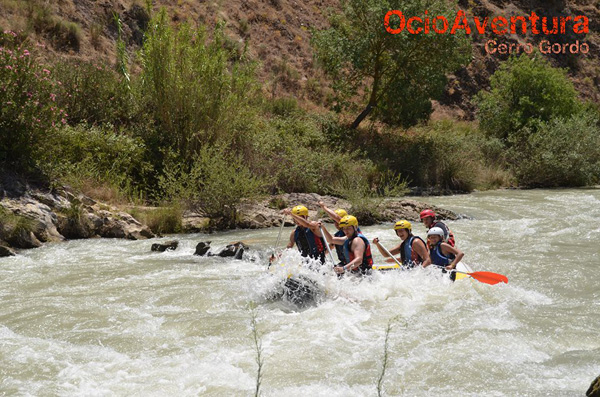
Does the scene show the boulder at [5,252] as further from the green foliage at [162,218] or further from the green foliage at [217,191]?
the green foliage at [217,191]

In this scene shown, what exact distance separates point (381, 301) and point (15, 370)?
390 centimetres

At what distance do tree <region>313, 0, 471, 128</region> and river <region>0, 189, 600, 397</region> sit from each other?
42.5 feet

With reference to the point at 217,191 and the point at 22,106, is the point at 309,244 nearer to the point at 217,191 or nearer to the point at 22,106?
the point at 217,191

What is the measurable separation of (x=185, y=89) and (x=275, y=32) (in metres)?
17.2

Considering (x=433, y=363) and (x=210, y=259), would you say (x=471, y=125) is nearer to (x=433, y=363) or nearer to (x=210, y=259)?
(x=210, y=259)

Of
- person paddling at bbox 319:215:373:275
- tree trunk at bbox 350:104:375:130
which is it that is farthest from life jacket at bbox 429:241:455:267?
tree trunk at bbox 350:104:375:130

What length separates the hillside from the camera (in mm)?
22047

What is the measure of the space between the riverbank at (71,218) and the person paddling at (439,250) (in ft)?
18.6

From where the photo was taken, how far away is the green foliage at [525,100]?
24438 millimetres

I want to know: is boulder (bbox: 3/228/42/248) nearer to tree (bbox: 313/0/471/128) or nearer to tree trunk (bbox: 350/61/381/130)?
tree (bbox: 313/0/471/128)

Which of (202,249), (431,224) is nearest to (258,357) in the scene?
(431,224)

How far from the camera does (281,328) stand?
20.2 feet

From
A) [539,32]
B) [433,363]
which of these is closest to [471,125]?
[539,32]

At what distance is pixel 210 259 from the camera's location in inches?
382
